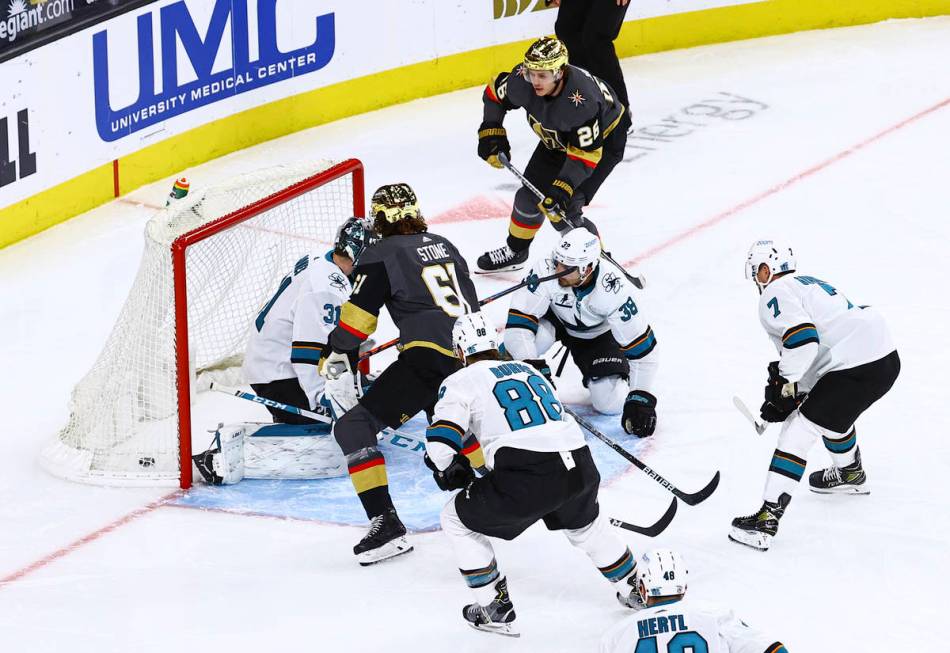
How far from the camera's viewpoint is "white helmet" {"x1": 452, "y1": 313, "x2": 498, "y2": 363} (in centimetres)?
430

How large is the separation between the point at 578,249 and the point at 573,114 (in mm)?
1267

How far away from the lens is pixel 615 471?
5.35 m

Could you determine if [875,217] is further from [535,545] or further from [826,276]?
[535,545]

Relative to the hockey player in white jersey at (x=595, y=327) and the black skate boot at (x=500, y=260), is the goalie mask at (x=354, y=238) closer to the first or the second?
the hockey player in white jersey at (x=595, y=327)

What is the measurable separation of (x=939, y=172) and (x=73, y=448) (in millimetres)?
4632

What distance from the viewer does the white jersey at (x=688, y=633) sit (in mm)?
3621

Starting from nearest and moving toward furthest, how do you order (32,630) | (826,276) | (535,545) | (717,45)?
1. (32,630)
2. (535,545)
3. (826,276)
4. (717,45)

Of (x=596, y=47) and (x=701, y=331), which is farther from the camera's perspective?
(x=596, y=47)

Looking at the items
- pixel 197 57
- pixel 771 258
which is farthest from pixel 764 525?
pixel 197 57

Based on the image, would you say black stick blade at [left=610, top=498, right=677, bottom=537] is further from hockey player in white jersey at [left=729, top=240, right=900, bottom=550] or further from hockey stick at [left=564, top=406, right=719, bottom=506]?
hockey player in white jersey at [left=729, top=240, right=900, bottom=550]

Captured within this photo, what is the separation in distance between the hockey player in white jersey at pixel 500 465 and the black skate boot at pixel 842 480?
3.46 feet

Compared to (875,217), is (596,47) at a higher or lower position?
higher

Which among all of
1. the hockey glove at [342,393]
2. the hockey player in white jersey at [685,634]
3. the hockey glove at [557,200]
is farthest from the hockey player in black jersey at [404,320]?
the hockey glove at [557,200]

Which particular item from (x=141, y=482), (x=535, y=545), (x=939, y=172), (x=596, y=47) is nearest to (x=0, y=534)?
(x=141, y=482)
